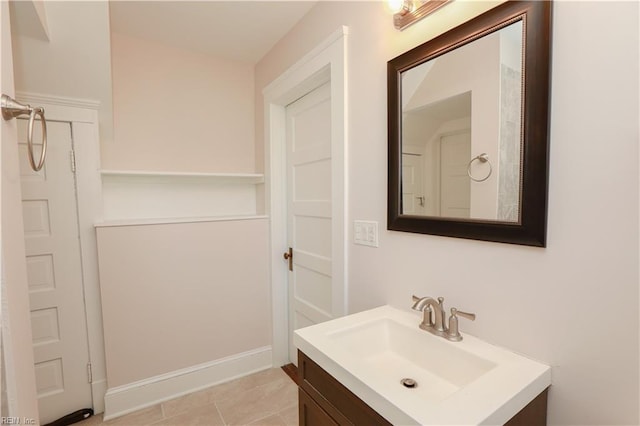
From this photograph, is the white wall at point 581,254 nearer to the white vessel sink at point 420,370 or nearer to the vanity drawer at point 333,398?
the white vessel sink at point 420,370

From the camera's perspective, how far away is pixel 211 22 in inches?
77.6

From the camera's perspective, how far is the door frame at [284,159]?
5.23 feet

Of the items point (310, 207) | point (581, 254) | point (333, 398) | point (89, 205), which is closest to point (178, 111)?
point (89, 205)

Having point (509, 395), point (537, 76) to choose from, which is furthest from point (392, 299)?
point (537, 76)

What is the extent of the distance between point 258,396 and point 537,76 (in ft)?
7.40

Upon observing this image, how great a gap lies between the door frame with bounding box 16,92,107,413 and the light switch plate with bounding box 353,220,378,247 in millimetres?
1574

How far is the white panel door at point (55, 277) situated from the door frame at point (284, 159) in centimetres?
122

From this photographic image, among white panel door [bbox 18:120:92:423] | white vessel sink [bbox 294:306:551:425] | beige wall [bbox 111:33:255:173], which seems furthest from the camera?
beige wall [bbox 111:33:255:173]

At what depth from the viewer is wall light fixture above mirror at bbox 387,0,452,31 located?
3.76 ft

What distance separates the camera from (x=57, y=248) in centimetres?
179

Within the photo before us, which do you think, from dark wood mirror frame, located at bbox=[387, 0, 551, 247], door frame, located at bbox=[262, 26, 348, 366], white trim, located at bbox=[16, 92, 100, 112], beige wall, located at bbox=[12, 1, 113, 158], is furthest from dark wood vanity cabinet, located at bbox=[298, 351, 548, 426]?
white trim, located at bbox=[16, 92, 100, 112]

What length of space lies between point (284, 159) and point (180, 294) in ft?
3.97

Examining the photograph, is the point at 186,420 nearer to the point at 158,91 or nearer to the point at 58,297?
the point at 58,297

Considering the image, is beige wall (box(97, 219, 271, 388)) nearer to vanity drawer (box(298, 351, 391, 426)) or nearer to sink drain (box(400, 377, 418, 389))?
vanity drawer (box(298, 351, 391, 426))
